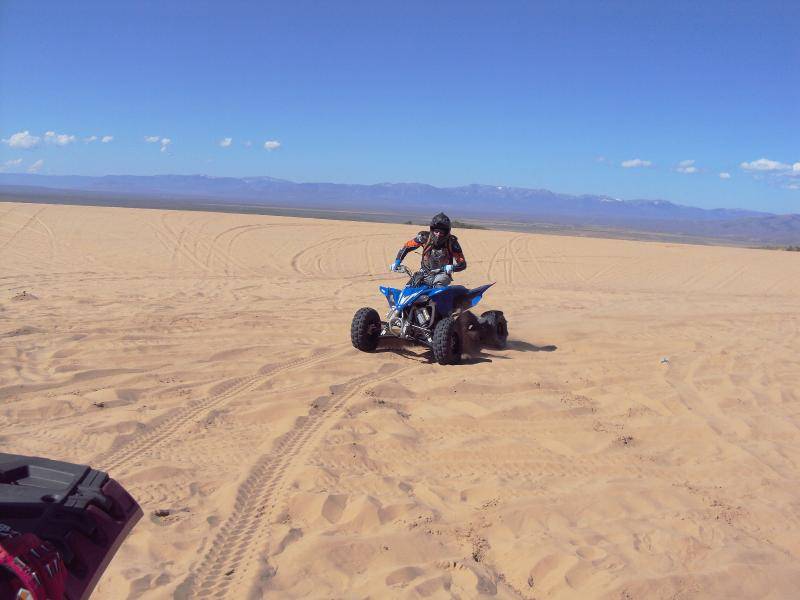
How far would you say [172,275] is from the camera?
49.9ft

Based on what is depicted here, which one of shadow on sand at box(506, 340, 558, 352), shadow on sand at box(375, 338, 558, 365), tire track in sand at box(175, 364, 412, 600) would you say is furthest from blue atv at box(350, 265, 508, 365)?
tire track in sand at box(175, 364, 412, 600)

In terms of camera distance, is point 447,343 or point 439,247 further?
point 439,247

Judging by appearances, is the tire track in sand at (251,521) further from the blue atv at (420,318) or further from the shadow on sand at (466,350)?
the shadow on sand at (466,350)

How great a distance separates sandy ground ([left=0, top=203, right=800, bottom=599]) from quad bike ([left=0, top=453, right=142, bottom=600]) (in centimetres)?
116

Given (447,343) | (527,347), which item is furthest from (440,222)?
(527,347)

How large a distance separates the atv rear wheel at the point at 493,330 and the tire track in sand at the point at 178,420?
2.44 metres

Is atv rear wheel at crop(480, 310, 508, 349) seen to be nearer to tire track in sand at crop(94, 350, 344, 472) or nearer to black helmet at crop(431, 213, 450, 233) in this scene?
black helmet at crop(431, 213, 450, 233)

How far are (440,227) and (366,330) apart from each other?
1.63 m

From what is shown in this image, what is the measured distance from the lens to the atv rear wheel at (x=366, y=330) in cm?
789

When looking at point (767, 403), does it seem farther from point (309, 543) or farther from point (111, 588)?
point (111, 588)

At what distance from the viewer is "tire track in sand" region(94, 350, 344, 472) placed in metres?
4.57

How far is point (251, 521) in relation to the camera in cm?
378

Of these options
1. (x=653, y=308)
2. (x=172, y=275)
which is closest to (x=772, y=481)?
(x=653, y=308)

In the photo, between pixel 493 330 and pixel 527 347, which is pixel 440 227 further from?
pixel 527 347
